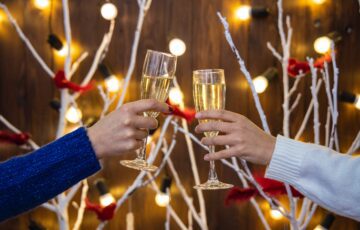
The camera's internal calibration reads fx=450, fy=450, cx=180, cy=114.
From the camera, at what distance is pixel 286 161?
39.7 inches

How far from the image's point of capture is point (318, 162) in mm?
1007

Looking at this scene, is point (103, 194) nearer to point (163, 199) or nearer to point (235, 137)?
point (163, 199)

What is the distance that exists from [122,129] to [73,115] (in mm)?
1266

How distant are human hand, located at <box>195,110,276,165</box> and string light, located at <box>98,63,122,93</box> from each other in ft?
3.97

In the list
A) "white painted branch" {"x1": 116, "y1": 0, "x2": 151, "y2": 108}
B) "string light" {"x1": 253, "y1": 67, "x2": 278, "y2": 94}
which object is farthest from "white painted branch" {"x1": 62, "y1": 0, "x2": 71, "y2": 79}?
"string light" {"x1": 253, "y1": 67, "x2": 278, "y2": 94}

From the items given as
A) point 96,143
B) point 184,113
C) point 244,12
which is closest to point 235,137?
point 96,143

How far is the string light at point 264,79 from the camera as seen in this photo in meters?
2.06

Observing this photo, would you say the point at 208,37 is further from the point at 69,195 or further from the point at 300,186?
the point at 300,186

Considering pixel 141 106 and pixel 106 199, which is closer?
pixel 141 106

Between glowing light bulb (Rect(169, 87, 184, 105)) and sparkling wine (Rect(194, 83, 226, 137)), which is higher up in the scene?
sparkling wine (Rect(194, 83, 226, 137))

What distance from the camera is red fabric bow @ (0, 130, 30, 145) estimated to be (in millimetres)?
2082

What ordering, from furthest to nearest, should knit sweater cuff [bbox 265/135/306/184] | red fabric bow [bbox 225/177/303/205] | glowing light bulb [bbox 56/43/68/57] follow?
1. glowing light bulb [bbox 56/43/68/57]
2. red fabric bow [bbox 225/177/303/205]
3. knit sweater cuff [bbox 265/135/306/184]

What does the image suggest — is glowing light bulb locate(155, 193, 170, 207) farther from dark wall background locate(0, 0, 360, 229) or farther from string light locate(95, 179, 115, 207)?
string light locate(95, 179, 115, 207)

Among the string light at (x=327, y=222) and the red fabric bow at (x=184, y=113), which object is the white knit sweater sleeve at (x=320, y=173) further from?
the string light at (x=327, y=222)
